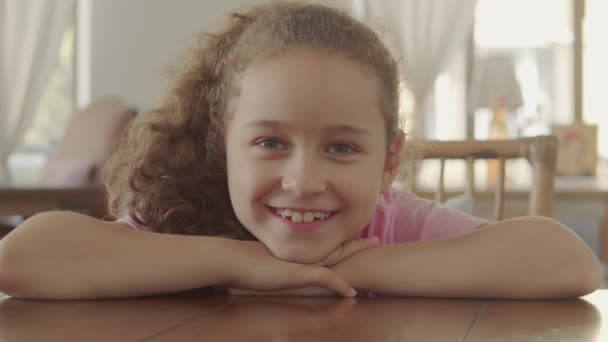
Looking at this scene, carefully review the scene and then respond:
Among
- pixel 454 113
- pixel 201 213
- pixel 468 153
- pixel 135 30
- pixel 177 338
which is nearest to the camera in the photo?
pixel 177 338

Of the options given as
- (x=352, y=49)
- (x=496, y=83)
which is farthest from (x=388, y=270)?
(x=496, y=83)

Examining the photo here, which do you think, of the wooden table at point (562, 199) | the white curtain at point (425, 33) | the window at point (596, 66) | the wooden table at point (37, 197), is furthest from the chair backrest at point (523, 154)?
the window at point (596, 66)

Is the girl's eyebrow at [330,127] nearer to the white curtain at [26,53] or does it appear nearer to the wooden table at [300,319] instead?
the wooden table at [300,319]

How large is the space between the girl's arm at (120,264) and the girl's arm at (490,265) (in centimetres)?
5

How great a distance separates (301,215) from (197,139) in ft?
0.88

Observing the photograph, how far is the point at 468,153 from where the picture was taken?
1.48m

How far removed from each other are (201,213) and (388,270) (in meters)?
0.31

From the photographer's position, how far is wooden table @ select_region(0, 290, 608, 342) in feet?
1.91

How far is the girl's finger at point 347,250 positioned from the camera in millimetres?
854

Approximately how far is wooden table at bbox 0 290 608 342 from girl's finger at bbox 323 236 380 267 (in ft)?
0.21

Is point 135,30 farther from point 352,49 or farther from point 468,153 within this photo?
point 352,49

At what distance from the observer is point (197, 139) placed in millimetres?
1049

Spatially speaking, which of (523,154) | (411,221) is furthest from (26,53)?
(411,221)

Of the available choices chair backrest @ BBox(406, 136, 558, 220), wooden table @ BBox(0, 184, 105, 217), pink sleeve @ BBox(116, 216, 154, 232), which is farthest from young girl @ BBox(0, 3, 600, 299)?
wooden table @ BBox(0, 184, 105, 217)
